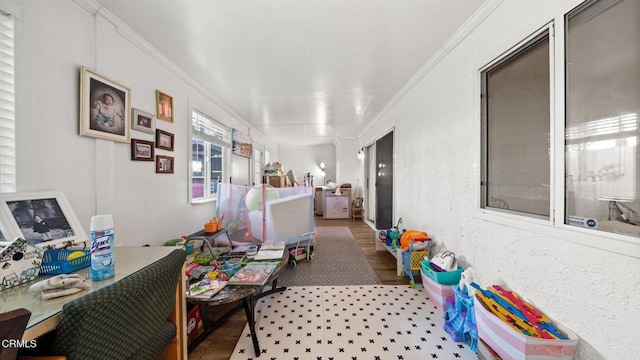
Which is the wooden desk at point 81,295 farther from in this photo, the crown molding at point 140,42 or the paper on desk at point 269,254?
the crown molding at point 140,42

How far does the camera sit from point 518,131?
4.62ft

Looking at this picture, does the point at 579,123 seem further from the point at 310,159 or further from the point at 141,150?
the point at 310,159

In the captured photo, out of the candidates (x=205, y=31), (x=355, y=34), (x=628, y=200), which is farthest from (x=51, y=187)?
(x=628, y=200)

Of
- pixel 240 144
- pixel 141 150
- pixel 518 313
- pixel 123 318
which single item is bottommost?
pixel 518 313

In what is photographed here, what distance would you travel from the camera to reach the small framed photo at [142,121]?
1864 millimetres

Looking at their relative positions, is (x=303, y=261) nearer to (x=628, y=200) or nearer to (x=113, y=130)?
(x=113, y=130)

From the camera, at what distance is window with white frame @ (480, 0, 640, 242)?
0.90 m

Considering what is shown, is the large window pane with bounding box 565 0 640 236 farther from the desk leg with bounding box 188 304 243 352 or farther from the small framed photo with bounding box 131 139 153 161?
the small framed photo with bounding box 131 139 153 161

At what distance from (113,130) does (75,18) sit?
73 centimetres

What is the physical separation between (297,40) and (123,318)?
82.1 inches

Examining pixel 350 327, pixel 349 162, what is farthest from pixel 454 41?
pixel 349 162

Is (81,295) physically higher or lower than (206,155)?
lower

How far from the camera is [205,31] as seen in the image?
5.71 feet

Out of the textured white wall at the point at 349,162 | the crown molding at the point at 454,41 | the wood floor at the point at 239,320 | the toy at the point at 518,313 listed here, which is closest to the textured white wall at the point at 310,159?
the textured white wall at the point at 349,162
